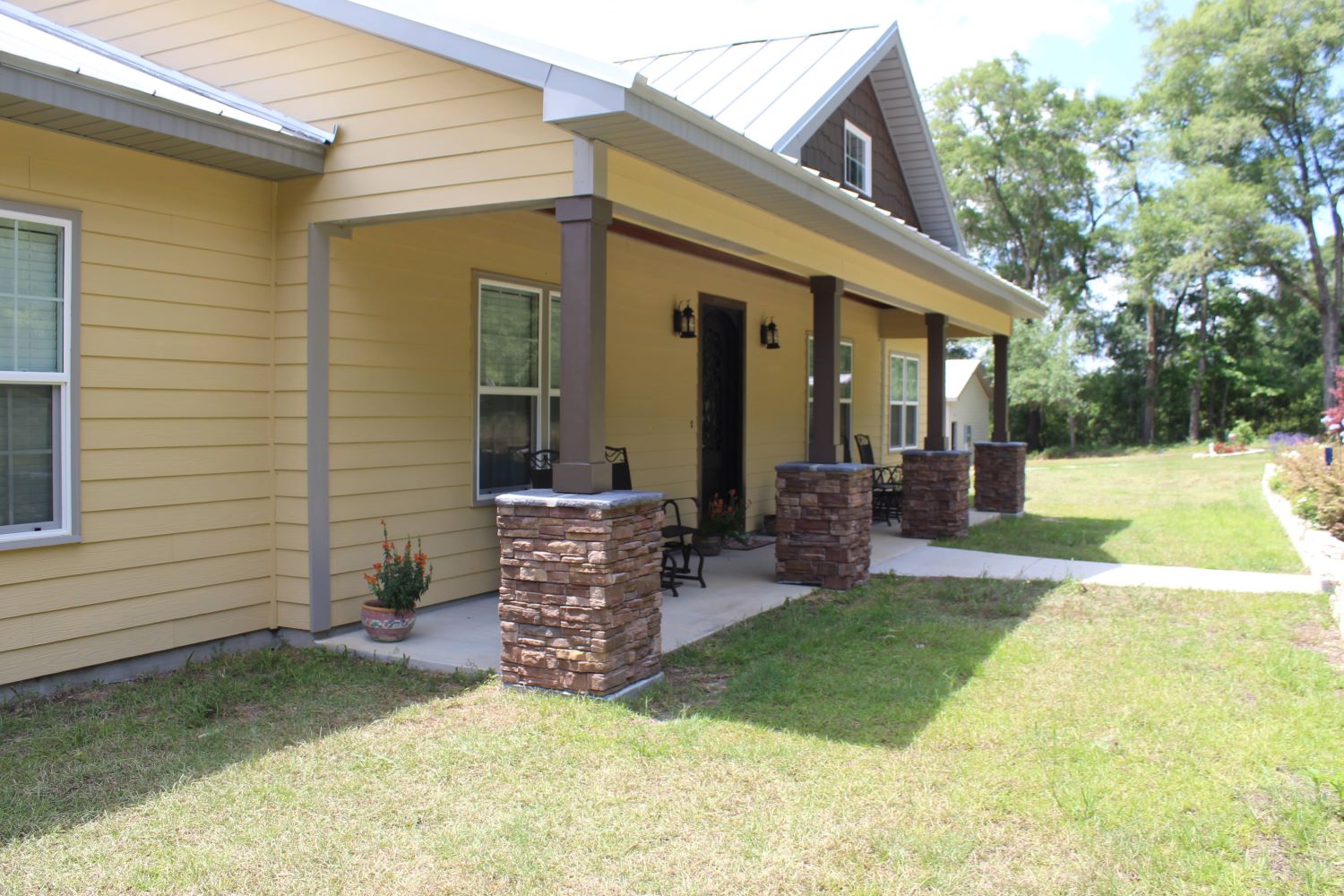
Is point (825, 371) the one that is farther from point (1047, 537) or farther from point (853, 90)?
point (1047, 537)

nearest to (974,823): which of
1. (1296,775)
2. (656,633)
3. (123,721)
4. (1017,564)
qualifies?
(1296,775)

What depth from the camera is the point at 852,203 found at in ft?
22.1

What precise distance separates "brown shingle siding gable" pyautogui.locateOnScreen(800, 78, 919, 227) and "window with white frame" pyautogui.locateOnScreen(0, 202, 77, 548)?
6.60m

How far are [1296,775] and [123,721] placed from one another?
4759 mm

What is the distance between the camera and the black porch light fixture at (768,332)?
10.6 metres

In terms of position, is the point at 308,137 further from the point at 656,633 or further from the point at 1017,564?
the point at 1017,564

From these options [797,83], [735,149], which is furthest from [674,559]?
[797,83]

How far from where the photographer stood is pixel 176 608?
5.17 m

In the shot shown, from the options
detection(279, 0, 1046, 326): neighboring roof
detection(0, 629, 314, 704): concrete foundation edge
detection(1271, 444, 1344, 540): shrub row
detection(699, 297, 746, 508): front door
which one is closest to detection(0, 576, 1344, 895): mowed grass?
detection(0, 629, 314, 704): concrete foundation edge

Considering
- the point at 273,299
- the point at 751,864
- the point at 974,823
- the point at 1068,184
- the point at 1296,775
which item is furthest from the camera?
the point at 1068,184

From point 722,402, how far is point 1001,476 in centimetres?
A: 474

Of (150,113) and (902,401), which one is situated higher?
(150,113)

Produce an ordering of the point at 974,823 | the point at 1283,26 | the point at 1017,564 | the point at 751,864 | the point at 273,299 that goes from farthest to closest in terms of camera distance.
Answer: the point at 1283,26
the point at 1017,564
the point at 273,299
the point at 974,823
the point at 751,864

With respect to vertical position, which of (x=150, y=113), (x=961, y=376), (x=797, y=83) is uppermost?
(x=797, y=83)
